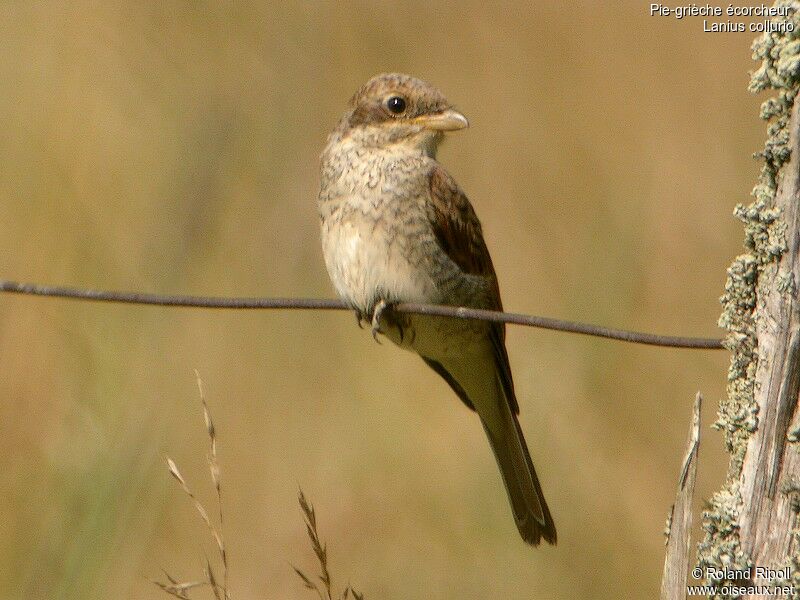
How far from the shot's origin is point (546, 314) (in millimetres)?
5941

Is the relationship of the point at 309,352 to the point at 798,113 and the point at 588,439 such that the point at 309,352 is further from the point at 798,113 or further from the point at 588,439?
the point at 798,113

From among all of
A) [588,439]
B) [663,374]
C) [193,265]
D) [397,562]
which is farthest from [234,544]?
[663,374]

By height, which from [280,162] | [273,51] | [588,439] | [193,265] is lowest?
[588,439]

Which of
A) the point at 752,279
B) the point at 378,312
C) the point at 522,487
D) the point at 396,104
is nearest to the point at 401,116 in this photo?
the point at 396,104

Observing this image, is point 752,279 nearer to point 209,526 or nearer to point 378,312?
point 209,526

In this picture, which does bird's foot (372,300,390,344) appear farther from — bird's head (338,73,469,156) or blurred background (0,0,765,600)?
blurred background (0,0,765,600)

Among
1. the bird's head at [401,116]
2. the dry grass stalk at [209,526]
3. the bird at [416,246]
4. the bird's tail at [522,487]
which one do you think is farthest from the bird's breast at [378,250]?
the dry grass stalk at [209,526]

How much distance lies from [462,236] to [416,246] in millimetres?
245

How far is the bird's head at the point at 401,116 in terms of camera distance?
4.39 m

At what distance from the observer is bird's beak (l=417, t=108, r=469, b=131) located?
4336mm

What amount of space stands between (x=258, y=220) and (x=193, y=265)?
0.50m

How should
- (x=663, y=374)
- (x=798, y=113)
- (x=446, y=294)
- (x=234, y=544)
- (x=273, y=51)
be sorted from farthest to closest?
(x=273, y=51) → (x=234, y=544) → (x=663, y=374) → (x=446, y=294) → (x=798, y=113)

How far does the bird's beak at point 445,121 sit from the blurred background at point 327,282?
1222mm

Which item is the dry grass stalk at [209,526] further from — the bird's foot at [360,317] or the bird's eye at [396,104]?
A: the bird's eye at [396,104]
